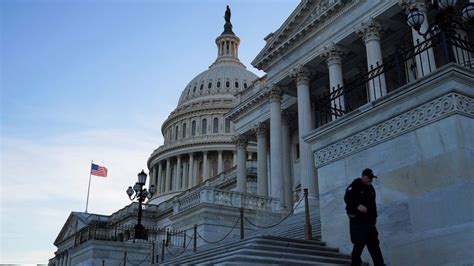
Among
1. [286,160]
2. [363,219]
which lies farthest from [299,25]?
[363,219]

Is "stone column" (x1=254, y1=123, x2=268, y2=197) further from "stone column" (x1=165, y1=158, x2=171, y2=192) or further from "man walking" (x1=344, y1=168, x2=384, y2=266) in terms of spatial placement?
"stone column" (x1=165, y1=158, x2=171, y2=192)

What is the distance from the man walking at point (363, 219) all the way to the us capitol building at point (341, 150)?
1.22m

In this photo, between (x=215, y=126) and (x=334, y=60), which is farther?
(x=215, y=126)

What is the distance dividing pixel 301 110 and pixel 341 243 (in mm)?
22923

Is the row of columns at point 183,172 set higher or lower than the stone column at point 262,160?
higher

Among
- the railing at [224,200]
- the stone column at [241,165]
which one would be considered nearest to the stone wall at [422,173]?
the railing at [224,200]

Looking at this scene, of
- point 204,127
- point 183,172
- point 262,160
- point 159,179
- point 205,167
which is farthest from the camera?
point 159,179

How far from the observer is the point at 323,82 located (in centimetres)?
3647

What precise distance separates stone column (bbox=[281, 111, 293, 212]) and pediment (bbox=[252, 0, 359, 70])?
4.59 meters

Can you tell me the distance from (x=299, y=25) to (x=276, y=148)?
28.0 ft

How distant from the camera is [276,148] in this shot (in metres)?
35.8

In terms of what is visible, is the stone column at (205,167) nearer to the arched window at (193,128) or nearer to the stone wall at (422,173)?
the arched window at (193,128)

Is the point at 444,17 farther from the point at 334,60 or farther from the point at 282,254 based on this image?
the point at 334,60

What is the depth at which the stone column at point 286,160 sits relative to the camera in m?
A: 36.8
